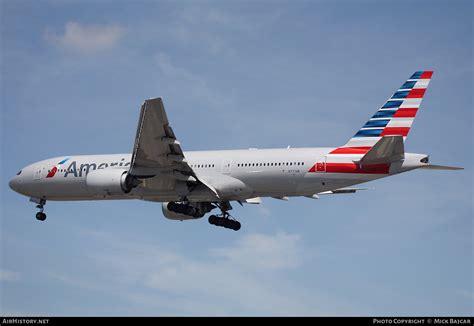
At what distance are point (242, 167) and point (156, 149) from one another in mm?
4460

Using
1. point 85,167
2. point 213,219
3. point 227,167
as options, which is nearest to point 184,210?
point 213,219

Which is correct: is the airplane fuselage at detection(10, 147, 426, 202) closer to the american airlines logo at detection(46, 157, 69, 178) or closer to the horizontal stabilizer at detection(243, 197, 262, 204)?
the american airlines logo at detection(46, 157, 69, 178)

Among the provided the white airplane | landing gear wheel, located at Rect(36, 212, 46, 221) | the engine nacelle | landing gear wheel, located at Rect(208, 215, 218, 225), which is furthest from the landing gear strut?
landing gear wheel, located at Rect(208, 215, 218, 225)

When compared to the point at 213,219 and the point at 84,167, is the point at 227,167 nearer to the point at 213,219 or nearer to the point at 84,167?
Result: the point at 213,219

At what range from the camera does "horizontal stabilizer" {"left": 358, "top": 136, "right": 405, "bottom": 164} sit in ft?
126

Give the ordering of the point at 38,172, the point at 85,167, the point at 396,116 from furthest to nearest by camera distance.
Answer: the point at 38,172
the point at 85,167
the point at 396,116

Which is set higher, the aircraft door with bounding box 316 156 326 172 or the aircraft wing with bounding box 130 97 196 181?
the aircraft wing with bounding box 130 97 196 181

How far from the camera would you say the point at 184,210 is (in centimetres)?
4506

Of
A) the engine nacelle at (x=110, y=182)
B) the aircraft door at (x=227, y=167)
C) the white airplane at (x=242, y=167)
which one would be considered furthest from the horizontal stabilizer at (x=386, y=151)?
the engine nacelle at (x=110, y=182)

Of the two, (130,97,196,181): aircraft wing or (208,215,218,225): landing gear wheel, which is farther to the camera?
(208,215,218,225): landing gear wheel

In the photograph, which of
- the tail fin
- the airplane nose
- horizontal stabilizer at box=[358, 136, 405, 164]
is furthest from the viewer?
the airplane nose

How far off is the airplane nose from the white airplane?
4479 mm

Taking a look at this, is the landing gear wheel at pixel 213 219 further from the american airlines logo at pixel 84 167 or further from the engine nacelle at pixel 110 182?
the engine nacelle at pixel 110 182
